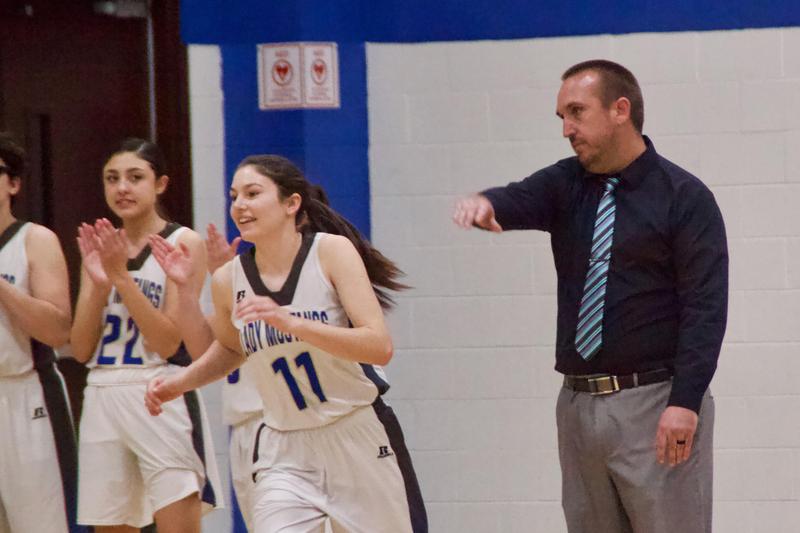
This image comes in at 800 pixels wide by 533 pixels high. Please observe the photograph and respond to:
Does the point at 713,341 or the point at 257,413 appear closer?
the point at 713,341

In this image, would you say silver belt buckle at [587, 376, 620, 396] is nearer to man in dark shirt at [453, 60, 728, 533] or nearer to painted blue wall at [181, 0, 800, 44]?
man in dark shirt at [453, 60, 728, 533]

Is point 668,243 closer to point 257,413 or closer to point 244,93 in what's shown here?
point 257,413

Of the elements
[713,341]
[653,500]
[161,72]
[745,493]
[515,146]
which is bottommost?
[745,493]

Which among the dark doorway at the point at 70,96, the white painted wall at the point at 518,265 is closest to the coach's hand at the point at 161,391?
the white painted wall at the point at 518,265

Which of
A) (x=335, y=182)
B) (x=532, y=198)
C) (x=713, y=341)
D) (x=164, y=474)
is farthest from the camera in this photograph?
(x=335, y=182)

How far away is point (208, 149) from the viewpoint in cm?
512

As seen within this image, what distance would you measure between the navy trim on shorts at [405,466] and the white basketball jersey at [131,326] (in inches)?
39.0

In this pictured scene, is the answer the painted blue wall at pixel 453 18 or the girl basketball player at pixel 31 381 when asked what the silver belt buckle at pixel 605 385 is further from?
the painted blue wall at pixel 453 18

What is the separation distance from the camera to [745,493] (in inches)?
196

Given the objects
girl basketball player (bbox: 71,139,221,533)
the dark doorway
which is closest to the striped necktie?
girl basketball player (bbox: 71,139,221,533)

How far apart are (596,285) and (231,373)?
145 centimetres

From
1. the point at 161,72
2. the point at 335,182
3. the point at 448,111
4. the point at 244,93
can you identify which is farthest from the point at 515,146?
the point at 161,72

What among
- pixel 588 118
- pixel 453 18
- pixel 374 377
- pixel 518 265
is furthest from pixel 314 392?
pixel 453 18

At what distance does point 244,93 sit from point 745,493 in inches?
96.4
